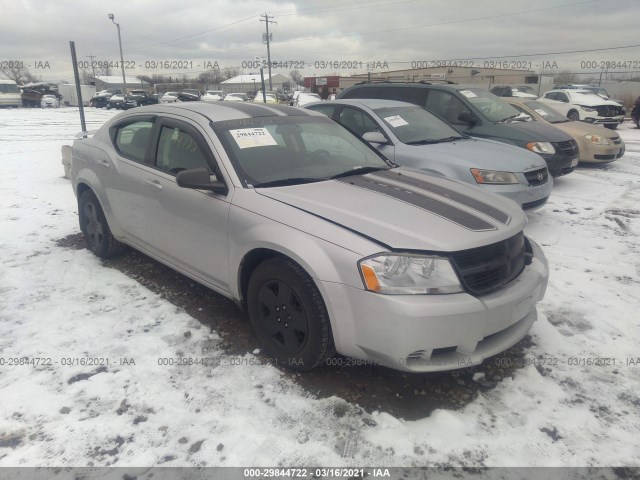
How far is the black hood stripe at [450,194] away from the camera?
2.94m

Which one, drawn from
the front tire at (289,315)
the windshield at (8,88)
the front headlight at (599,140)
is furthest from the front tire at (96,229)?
the windshield at (8,88)

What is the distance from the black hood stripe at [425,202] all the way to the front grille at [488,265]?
0.49 feet

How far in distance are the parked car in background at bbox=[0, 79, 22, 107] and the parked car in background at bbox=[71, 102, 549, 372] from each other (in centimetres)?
4432

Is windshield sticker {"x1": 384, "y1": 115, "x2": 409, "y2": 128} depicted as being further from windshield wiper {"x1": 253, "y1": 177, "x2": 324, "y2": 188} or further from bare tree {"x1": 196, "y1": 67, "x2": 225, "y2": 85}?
bare tree {"x1": 196, "y1": 67, "x2": 225, "y2": 85}

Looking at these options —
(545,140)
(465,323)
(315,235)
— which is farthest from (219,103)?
(545,140)

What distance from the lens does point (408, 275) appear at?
7.88ft

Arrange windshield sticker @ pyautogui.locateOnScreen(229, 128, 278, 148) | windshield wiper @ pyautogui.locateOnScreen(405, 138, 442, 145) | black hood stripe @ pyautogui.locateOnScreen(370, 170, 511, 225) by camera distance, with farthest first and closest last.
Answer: windshield wiper @ pyautogui.locateOnScreen(405, 138, 442, 145) < windshield sticker @ pyautogui.locateOnScreen(229, 128, 278, 148) < black hood stripe @ pyautogui.locateOnScreen(370, 170, 511, 225)

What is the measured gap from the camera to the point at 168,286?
4145 mm

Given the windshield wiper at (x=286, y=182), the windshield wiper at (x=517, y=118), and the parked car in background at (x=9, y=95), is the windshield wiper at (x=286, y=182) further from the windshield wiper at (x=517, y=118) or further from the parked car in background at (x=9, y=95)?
the parked car in background at (x=9, y=95)

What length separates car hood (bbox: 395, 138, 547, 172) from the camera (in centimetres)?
537

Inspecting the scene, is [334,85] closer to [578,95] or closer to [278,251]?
[578,95]

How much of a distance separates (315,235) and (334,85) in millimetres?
33717

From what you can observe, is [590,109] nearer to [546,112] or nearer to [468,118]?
[546,112]

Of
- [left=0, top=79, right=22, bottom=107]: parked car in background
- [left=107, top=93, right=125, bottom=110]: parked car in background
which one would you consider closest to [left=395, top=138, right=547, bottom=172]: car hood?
[left=107, top=93, right=125, bottom=110]: parked car in background
